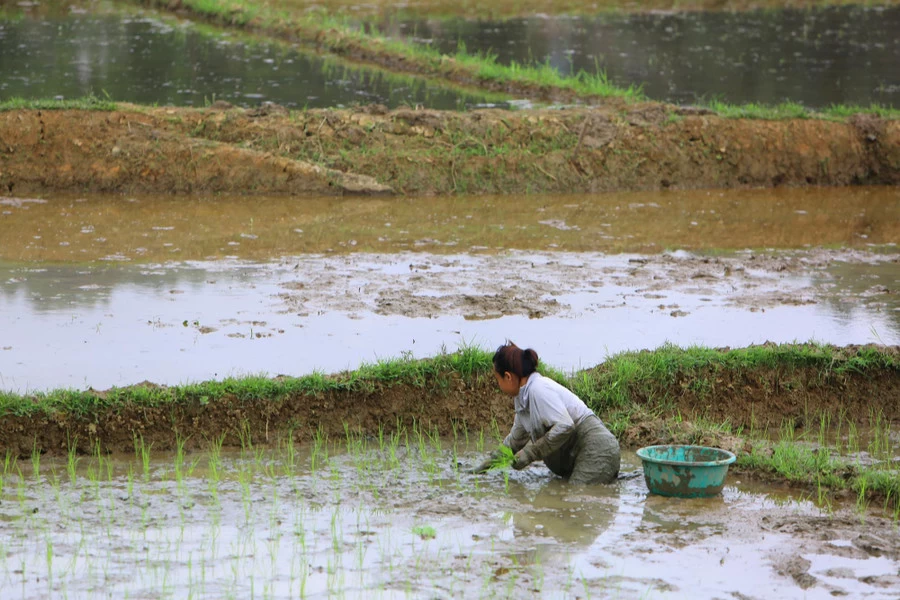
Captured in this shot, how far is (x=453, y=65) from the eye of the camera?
16.0 meters

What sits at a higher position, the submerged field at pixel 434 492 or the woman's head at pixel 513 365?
the woman's head at pixel 513 365

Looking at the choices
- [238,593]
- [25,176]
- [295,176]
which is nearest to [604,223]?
[295,176]

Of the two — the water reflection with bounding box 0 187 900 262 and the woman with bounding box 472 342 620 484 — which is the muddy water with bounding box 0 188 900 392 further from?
the woman with bounding box 472 342 620 484

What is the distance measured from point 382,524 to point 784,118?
361 inches

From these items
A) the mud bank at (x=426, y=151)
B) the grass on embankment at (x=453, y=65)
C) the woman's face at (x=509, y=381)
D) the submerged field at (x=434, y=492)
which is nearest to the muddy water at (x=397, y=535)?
the submerged field at (x=434, y=492)

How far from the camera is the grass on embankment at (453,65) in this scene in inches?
500

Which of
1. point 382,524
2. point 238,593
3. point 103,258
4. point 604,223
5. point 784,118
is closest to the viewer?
point 238,593

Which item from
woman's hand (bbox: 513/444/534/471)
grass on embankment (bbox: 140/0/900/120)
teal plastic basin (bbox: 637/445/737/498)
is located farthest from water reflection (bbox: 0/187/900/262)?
teal plastic basin (bbox: 637/445/737/498)

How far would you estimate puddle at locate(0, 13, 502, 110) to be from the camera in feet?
45.0

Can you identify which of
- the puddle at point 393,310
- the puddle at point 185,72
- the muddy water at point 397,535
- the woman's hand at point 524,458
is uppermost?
the puddle at point 185,72

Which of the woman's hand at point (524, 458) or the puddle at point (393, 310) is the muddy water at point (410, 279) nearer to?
the puddle at point (393, 310)

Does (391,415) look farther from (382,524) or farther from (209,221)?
(209,221)

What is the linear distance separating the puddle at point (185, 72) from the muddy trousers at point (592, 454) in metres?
8.08

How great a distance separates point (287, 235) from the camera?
9539mm
